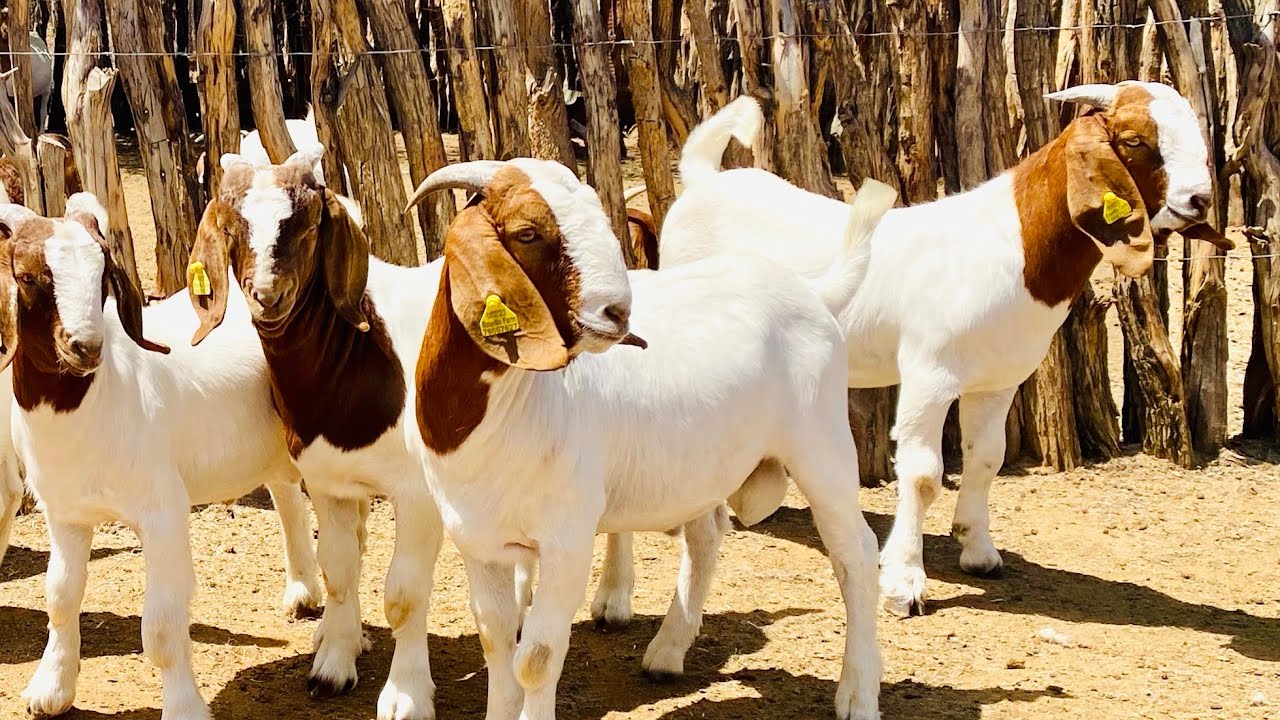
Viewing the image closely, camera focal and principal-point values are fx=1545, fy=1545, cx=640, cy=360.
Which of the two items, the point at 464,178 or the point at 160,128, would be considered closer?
the point at 464,178

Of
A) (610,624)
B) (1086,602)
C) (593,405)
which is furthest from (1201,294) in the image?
(593,405)

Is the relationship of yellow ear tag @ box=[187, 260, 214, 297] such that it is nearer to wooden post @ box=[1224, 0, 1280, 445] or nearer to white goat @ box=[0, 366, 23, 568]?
white goat @ box=[0, 366, 23, 568]

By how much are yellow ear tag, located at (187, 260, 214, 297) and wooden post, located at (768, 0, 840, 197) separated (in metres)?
3.77

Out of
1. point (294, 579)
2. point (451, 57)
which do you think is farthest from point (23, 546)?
point (451, 57)

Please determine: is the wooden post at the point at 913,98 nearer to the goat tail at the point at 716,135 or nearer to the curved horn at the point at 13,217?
the goat tail at the point at 716,135

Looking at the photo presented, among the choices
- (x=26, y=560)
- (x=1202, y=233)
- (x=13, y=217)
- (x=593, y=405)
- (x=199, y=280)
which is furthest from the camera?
(x=26, y=560)

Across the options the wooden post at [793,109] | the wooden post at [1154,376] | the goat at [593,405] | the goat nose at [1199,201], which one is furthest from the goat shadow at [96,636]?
the wooden post at [1154,376]

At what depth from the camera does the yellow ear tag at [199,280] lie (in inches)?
199

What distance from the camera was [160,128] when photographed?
24.4ft

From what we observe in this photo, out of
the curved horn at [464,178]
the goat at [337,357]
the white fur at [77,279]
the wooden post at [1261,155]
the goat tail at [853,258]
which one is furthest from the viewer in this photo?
the wooden post at [1261,155]

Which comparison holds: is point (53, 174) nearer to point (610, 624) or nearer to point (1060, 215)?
point (610, 624)

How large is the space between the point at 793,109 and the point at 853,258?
2.43m

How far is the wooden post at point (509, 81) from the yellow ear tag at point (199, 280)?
8.90 ft

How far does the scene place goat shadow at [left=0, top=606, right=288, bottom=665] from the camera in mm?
5953
